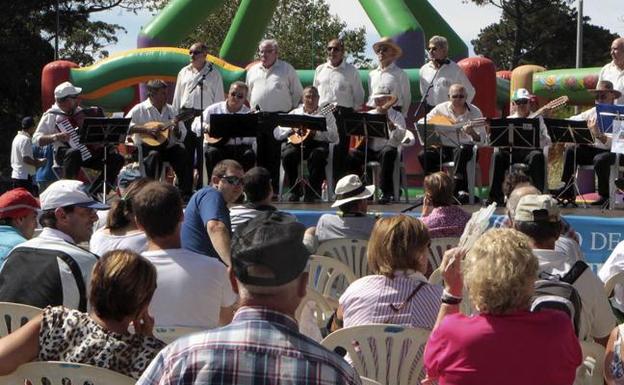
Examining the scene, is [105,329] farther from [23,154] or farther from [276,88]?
[23,154]

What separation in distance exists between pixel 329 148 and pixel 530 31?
128 ft

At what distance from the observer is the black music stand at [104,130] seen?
11445mm

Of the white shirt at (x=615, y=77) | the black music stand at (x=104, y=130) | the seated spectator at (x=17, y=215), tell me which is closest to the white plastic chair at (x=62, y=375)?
the seated spectator at (x=17, y=215)

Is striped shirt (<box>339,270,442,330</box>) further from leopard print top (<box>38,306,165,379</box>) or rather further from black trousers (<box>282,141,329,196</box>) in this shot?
black trousers (<box>282,141,329,196</box>)

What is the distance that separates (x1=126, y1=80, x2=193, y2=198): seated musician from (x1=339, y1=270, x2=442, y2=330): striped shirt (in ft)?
25.3

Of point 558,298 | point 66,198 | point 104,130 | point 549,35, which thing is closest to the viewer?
point 558,298

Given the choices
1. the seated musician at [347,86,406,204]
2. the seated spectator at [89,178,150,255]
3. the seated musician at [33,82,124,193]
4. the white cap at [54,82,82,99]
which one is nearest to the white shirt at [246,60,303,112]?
the seated musician at [347,86,406,204]

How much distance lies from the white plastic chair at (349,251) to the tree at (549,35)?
4228 centimetres

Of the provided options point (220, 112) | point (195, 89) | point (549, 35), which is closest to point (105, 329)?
point (220, 112)

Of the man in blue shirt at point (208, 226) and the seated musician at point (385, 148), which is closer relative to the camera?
the man in blue shirt at point (208, 226)

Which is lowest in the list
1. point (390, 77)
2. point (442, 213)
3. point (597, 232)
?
point (597, 232)

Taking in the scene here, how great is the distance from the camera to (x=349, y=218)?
729cm

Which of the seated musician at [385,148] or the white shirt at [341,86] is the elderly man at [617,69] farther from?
the white shirt at [341,86]

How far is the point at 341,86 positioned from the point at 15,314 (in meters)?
8.51
